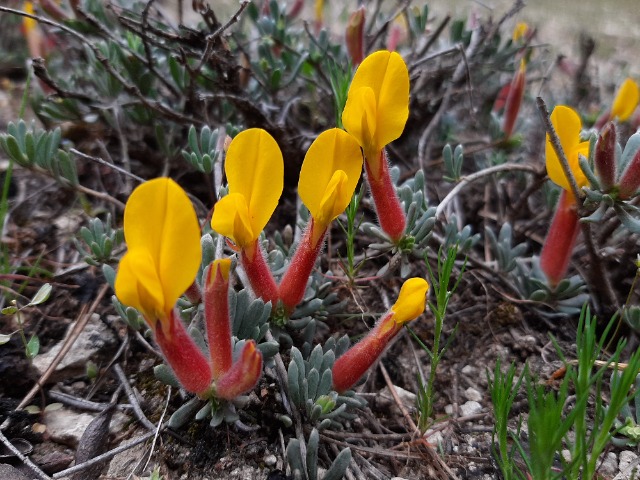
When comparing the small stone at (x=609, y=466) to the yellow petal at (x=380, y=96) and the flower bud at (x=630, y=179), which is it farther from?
the yellow petal at (x=380, y=96)

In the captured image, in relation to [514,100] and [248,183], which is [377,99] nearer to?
[248,183]

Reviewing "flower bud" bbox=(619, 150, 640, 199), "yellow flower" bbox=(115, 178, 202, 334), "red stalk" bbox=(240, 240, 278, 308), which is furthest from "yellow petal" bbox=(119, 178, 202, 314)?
"flower bud" bbox=(619, 150, 640, 199)

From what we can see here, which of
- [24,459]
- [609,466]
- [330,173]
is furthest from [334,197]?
[609,466]

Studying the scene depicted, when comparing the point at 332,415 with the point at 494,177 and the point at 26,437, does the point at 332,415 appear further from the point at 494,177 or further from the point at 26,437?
the point at 494,177

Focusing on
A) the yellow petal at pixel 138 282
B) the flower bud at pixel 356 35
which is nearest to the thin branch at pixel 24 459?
the yellow petal at pixel 138 282

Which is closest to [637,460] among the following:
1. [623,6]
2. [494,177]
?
[494,177]

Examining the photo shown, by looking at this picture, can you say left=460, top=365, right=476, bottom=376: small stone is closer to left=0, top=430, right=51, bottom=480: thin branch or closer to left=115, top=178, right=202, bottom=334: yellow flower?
left=115, top=178, right=202, bottom=334: yellow flower
